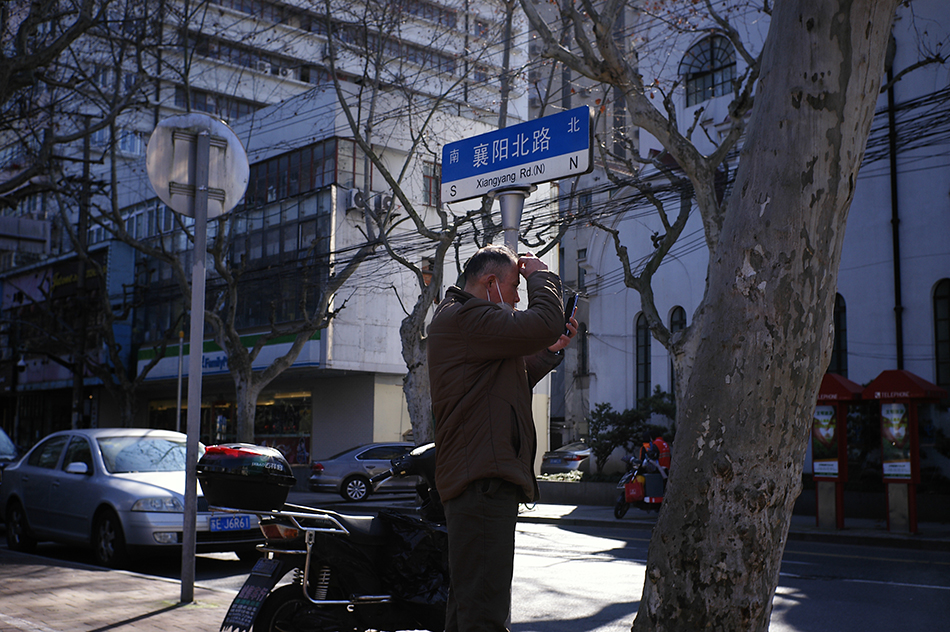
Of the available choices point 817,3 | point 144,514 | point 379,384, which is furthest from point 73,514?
point 379,384

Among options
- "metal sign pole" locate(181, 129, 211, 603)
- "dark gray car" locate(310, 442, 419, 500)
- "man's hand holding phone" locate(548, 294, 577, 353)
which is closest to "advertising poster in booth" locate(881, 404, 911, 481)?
"dark gray car" locate(310, 442, 419, 500)

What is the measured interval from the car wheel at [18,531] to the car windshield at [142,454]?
1.55 meters

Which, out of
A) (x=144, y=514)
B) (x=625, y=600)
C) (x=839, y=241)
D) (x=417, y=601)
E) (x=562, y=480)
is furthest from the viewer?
(x=562, y=480)

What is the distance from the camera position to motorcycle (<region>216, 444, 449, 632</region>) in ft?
15.4

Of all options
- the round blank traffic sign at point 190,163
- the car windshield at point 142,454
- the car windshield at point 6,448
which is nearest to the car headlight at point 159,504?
the car windshield at point 142,454

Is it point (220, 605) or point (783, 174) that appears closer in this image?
point (783, 174)

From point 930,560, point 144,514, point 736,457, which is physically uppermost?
point 736,457

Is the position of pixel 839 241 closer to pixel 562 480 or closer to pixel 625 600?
pixel 625 600

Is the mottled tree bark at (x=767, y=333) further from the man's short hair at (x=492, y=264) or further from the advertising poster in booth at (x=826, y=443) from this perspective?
the advertising poster in booth at (x=826, y=443)

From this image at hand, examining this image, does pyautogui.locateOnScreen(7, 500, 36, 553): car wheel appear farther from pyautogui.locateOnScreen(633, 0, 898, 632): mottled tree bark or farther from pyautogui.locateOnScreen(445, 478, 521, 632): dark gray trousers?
pyautogui.locateOnScreen(633, 0, 898, 632): mottled tree bark

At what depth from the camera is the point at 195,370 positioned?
663 cm

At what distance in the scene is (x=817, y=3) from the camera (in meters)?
3.61

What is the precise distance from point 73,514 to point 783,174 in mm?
8711

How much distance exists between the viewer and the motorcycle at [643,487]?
15.4 m
